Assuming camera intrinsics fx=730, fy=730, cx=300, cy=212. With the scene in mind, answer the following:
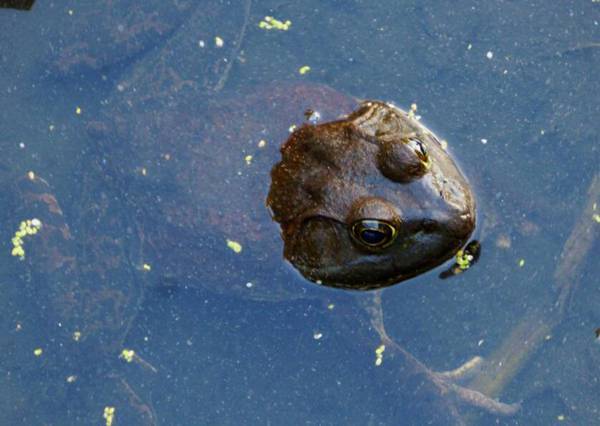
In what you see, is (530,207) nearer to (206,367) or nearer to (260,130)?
(260,130)

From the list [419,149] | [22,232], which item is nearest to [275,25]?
[419,149]

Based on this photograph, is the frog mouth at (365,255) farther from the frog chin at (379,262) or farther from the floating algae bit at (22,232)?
the floating algae bit at (22,232)

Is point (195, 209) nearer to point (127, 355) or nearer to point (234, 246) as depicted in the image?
point (234, 246)

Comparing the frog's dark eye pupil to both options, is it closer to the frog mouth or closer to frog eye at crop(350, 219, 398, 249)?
frog eye at crop(350, 219, 398, 249)

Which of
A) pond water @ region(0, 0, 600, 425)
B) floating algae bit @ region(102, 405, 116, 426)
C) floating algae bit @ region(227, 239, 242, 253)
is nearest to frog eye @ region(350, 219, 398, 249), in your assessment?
pond water @ region(0, 0, 600, 425)

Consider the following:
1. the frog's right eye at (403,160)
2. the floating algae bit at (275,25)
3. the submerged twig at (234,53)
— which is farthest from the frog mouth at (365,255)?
the floating algae bit at (275,25)

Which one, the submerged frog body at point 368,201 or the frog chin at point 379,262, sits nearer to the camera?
the submerged frog body at point 368,201

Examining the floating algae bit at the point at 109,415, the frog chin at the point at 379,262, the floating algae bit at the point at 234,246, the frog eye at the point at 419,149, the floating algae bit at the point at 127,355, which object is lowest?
the floating algae bit at the point at 109,415
